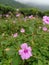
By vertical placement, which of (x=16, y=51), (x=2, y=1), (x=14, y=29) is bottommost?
(x=2, y=1)

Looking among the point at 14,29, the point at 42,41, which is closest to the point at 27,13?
the point at 14,29

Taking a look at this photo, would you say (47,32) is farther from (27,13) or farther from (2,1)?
(2,1)

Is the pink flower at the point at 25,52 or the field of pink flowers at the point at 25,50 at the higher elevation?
the pink flower at the point at 25,52

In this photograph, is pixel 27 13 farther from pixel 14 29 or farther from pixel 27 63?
pixel 27 63

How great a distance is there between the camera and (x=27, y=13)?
34.5 ft

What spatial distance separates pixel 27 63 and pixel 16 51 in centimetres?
17

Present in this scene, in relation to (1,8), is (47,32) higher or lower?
higher

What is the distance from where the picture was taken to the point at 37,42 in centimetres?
245

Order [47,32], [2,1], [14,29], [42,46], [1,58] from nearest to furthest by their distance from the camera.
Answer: [1,58] → [42,46] → [47,32] → [14,29] → [2,1]

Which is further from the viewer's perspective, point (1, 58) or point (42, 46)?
point (42, 46)

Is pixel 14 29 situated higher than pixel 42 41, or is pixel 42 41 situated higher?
pixel 42 41

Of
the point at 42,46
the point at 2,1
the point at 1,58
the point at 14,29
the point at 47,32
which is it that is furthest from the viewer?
the point at 2,1

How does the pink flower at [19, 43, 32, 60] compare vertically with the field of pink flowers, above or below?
above

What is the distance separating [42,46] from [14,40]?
0.26m
